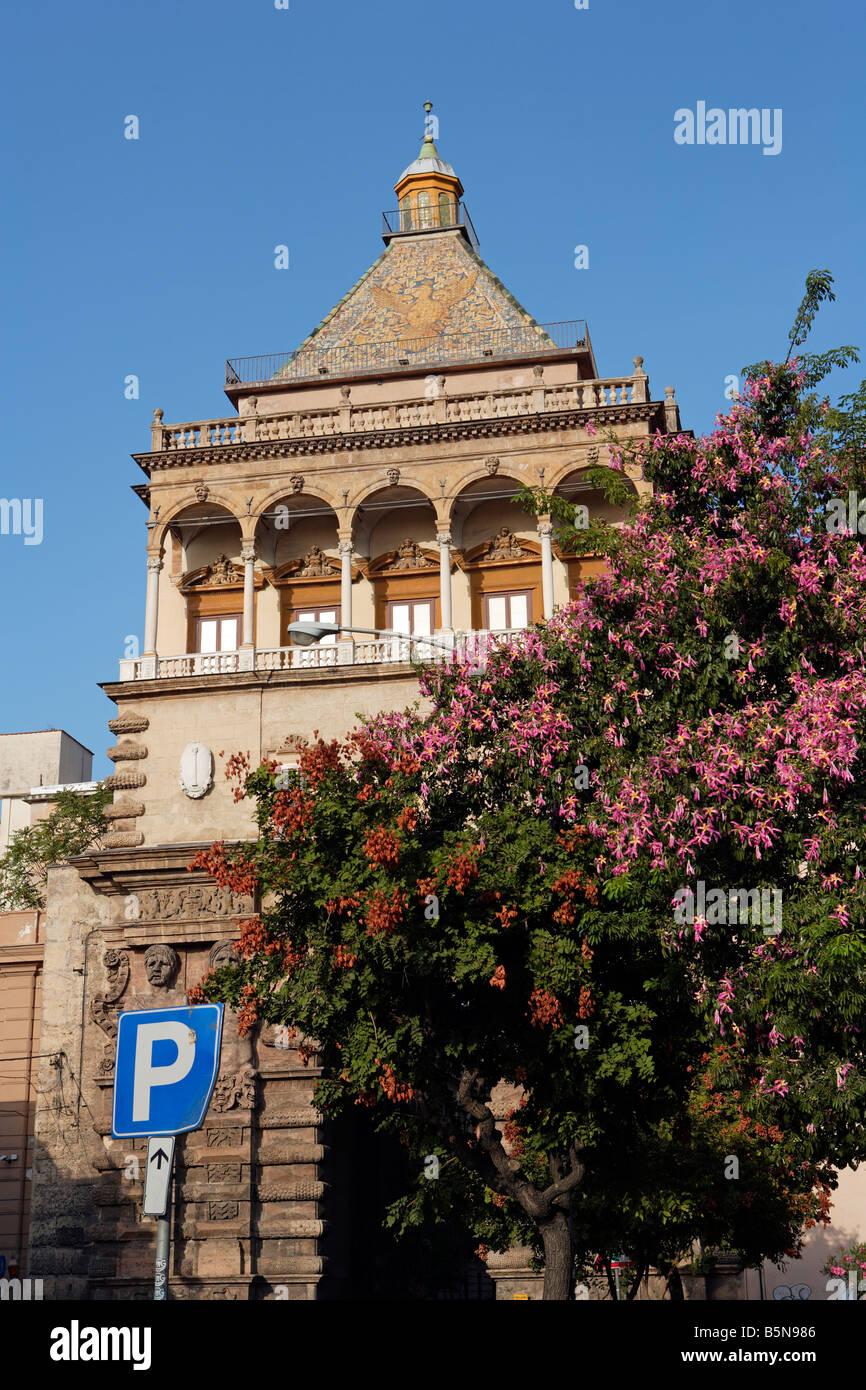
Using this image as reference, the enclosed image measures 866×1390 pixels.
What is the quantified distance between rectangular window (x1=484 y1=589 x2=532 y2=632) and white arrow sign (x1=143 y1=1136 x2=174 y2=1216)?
97.1ft

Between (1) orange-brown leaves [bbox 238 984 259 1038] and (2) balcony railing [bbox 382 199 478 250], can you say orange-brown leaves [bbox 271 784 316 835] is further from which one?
(2) balcony railing [bbox 382 199 478 250]

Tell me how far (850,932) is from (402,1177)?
19573 mm

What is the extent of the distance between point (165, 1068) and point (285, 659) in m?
27.6

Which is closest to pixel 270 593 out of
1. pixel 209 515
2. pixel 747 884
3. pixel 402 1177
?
pixel 209 515

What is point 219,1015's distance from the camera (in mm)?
6785

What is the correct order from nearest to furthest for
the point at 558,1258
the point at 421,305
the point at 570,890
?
the point at 558,1258 → the point at 570,890 → the point at 421,305

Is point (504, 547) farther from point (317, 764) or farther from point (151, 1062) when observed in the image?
point (151, 1062)

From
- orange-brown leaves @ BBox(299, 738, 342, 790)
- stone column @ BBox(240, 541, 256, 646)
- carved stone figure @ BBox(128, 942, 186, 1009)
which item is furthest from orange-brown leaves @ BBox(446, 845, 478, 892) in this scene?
stone column @ BBox(240, 541, 256, 646)

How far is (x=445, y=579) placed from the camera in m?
35.8

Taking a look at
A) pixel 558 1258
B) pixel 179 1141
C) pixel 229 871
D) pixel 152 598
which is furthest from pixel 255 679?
pixel 558 1258

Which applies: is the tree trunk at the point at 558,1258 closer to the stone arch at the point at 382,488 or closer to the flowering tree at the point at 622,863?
the flowering tree at the point at 622,863

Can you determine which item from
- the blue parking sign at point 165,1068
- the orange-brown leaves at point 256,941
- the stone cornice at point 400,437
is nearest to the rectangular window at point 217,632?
the stone cornice at point 400,437

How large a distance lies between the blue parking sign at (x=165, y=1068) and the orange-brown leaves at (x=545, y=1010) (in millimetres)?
11424

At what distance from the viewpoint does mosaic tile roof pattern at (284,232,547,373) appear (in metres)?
40.5
